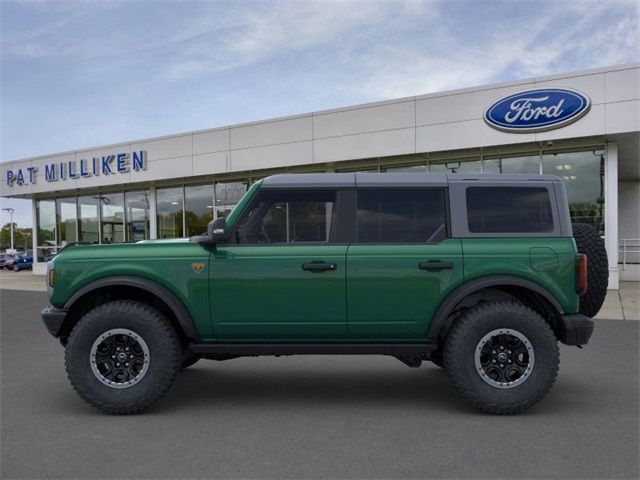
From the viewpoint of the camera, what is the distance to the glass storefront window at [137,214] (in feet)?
72.2

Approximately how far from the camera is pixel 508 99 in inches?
538

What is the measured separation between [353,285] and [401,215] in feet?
2.40

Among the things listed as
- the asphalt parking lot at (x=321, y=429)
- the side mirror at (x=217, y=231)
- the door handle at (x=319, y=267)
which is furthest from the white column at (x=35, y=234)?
the door handle at (x=319, y=267)

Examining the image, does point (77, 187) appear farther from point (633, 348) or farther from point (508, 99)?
point (633, 348)

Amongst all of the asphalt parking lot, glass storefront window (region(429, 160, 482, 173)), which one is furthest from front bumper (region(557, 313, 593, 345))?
glass storefront window (region(429, 160, 482, 173))

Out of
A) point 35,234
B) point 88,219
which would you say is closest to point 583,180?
point 88,219

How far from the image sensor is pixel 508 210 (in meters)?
4.55

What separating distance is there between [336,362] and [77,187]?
19.5 m

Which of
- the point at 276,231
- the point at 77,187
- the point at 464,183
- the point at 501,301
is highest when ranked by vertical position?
the point at 77,187

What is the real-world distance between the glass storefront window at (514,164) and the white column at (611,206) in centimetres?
169

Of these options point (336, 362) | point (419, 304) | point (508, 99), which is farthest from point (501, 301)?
point (508, 99)

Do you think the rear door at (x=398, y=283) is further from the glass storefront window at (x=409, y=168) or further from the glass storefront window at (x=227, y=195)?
the glass storefront window at (x=227, y=195)

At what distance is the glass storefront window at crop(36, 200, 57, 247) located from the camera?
987 inches

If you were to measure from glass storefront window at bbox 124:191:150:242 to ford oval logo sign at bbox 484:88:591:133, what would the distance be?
1413cm
